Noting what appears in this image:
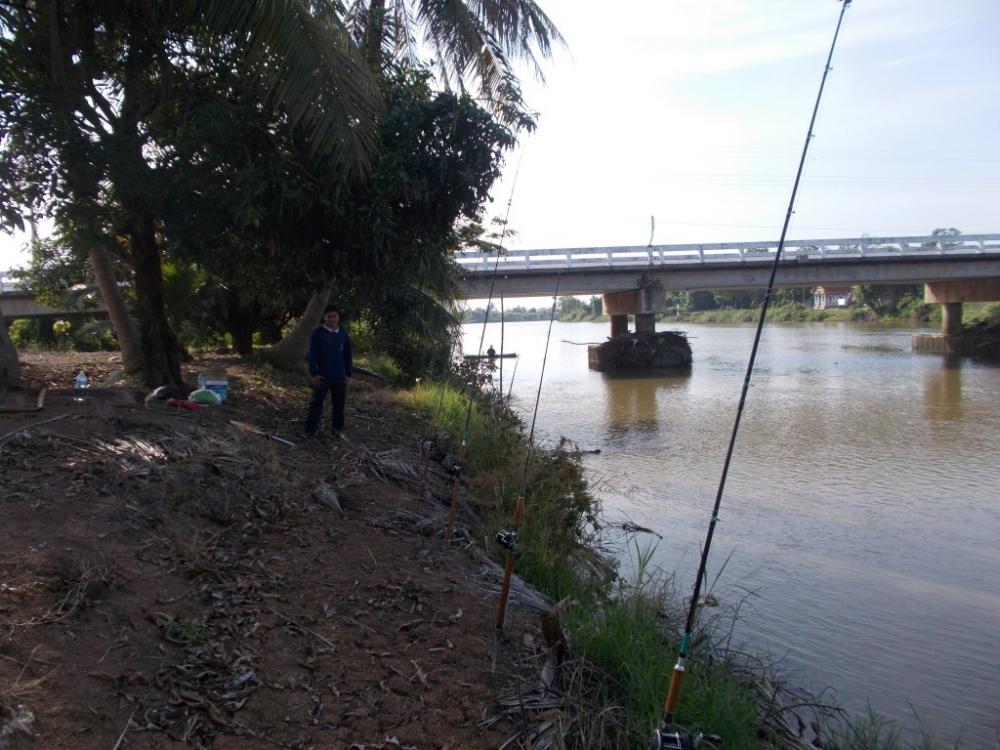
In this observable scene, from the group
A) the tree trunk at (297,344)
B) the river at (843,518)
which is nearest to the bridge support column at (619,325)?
the river at (843,518)

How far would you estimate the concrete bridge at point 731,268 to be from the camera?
2989 centimetres

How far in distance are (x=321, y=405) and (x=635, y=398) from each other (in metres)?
15.7

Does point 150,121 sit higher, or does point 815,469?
point 150,121

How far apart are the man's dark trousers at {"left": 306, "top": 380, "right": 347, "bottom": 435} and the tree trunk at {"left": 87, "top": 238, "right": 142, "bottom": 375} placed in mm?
3560

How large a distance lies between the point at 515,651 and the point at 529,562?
184cm

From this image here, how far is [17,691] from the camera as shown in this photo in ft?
10.4

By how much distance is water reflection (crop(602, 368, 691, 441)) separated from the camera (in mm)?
17203

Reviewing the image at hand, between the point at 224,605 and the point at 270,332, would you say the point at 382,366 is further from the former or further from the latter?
the point at 224,605

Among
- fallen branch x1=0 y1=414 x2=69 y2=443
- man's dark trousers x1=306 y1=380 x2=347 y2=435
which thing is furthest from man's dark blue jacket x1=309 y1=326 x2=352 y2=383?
fallen branch x1=0 y1=414 x2=69 y2=443

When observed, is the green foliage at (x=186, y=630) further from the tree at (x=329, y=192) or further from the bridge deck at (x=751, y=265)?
the bridge deck at (x=751, y=265)

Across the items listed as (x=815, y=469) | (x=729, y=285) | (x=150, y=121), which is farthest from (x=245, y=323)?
(x=729, y=285)

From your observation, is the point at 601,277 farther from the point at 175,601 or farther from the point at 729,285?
the point at 175,601

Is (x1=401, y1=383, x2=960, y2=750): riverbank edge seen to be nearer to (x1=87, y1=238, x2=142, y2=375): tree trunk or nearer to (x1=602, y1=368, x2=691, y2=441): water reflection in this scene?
(x1=87, y1=238, x2=142, y2=375): tree trunk

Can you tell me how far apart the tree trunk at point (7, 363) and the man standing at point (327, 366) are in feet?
9.01
